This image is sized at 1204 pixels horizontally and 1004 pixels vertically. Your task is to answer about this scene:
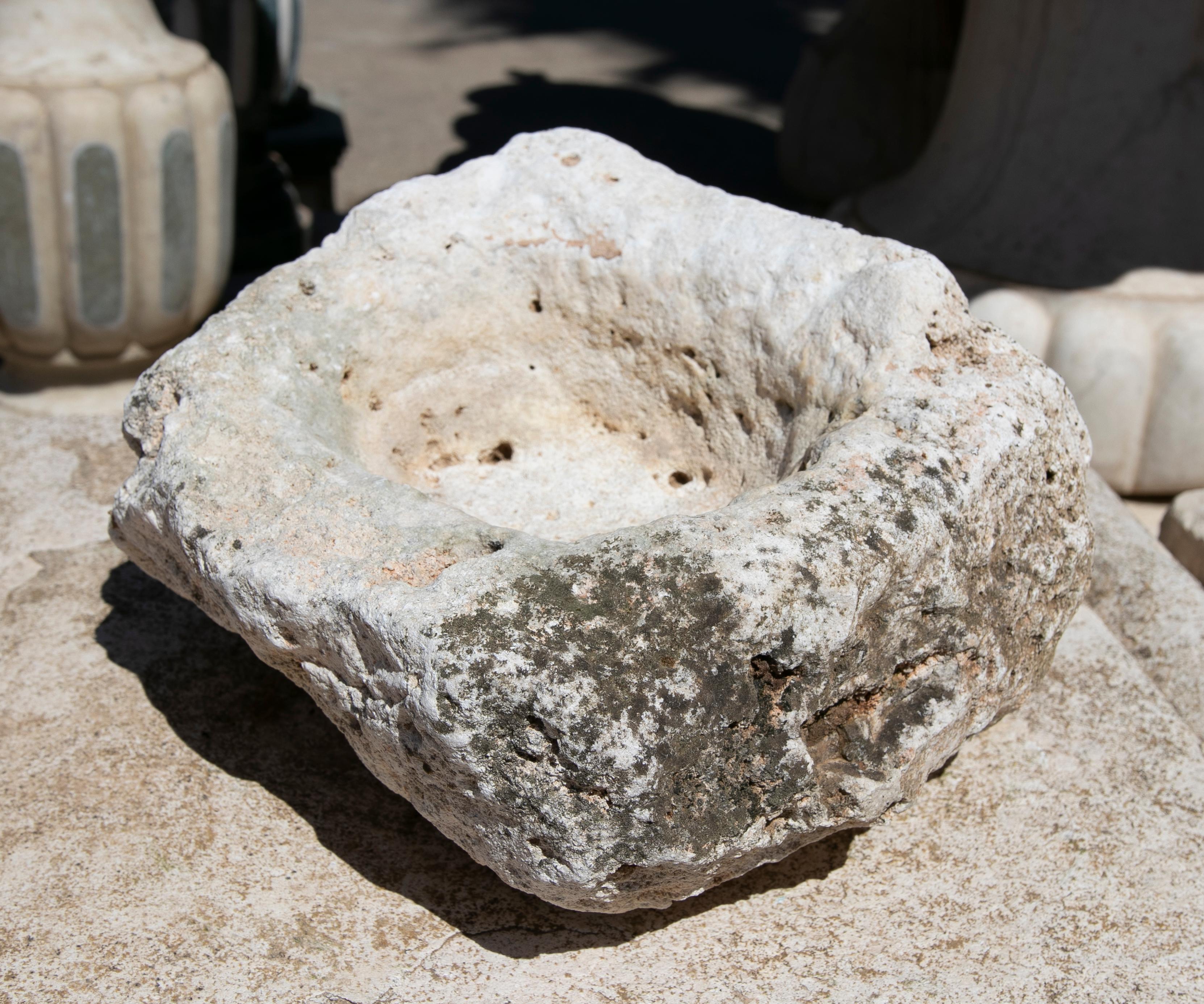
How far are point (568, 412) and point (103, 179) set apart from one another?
1.02 meters

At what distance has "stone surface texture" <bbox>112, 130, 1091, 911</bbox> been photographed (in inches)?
46.1

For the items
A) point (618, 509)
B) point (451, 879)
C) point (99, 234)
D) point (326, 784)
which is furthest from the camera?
point (99, 234)

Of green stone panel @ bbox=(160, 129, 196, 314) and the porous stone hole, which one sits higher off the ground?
the porous stone hole

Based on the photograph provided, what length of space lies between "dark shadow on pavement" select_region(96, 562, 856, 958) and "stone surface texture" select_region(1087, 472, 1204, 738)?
60cm

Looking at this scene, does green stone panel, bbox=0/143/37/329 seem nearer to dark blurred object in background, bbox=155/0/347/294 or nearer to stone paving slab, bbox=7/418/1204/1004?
dark blurred object in background, bbox=155/0/347/294

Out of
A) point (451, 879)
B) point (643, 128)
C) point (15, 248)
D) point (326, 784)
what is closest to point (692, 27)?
point (643, 128)

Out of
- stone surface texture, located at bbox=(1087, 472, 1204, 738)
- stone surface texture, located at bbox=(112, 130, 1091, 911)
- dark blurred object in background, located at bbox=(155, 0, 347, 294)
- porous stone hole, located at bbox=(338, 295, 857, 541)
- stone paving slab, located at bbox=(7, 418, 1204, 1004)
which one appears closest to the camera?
stone surface texture, located at bbox=(112, 130, 1091, 911)

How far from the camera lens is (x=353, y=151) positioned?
4.31 metres

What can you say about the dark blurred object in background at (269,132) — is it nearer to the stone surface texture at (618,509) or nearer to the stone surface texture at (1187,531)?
the stone surface texture at (618,509)

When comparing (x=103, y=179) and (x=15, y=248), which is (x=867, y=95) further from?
(x=15, y=248)

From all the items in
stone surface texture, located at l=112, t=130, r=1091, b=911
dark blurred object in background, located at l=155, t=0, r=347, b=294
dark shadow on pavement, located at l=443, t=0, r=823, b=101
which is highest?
stone surface texture, located at l=112, t=130, r=1091, b=911

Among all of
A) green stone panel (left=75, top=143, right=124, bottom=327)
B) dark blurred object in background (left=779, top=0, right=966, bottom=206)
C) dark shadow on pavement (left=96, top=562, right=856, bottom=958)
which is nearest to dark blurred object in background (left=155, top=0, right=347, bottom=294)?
green stone panel (left=75, top=143, right=124, bottom=327)

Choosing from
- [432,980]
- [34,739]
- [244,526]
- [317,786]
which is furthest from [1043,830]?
[34,739]

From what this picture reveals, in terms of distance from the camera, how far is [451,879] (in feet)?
4.79
